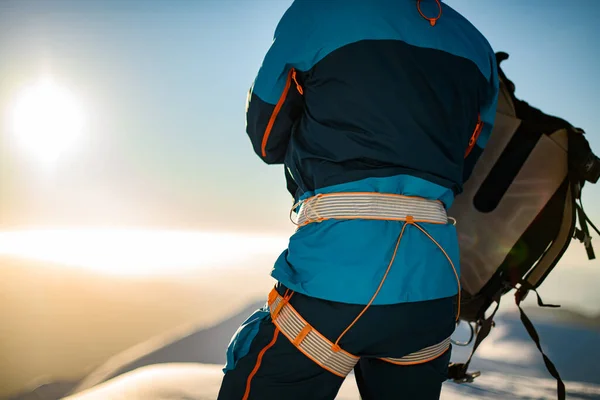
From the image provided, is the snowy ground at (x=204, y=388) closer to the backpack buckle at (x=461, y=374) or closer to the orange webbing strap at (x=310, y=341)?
the backpack buckle at (x=461, y=374)

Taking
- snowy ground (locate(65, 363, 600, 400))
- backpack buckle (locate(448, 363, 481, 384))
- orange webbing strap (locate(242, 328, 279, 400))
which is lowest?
snowy ground (locate(65, 363, 600, 400))

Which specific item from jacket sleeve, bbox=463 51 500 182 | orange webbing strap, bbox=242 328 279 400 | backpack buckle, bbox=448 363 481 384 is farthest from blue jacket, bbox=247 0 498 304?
backpack buckle, bbox=448 363 481 384

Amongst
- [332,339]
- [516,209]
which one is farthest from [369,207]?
[516,209]

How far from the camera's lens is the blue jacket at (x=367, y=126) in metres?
1.30

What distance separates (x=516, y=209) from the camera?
7.39ft

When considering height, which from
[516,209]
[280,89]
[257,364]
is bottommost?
[257,364]

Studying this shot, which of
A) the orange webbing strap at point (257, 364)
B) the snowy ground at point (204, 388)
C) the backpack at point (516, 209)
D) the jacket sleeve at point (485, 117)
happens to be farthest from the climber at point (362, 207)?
the snowy ground at point (204, 388)

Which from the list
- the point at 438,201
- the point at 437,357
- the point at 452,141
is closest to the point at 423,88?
the point at 452,141

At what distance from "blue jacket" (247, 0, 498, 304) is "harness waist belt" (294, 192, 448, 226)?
22 mm

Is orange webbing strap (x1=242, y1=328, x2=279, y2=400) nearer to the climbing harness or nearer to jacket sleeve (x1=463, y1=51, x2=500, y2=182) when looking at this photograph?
the climbing harness

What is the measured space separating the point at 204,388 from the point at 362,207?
3.40 m

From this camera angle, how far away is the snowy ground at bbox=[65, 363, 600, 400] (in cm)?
386

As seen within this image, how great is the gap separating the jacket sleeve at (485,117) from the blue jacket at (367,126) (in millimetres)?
317

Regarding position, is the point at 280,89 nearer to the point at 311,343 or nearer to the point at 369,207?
the point at 369,207
